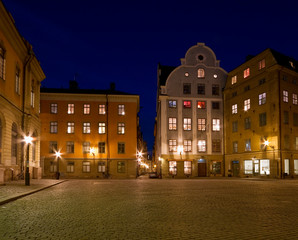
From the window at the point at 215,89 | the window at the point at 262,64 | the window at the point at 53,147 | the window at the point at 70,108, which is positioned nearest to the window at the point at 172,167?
the window at the point at 215,89

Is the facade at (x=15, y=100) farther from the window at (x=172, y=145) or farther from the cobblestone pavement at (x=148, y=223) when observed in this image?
the window at (x=172, y=145)

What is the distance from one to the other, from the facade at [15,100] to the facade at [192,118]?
809 inches

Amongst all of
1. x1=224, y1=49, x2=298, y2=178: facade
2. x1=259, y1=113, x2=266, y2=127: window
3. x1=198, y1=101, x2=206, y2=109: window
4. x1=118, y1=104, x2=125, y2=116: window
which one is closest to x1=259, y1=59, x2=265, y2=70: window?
x1=224, y1=49, x2=298, y2=178: facade

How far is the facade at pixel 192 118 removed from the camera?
4997 centimetres

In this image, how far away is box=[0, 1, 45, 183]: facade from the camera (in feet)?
79.0

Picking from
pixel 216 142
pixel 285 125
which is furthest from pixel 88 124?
pixel 285 125

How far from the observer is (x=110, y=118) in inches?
1951

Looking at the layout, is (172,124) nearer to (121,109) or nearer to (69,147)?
(121,109)

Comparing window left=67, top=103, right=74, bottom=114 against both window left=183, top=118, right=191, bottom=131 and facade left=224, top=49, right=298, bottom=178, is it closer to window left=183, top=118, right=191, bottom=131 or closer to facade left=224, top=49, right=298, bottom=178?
window left=183, top=118, right=191, bottom=131

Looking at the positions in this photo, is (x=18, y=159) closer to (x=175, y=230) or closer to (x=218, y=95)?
(x=175, y=230)

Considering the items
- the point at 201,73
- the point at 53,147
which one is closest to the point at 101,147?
the point at 53,147

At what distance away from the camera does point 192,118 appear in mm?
50844

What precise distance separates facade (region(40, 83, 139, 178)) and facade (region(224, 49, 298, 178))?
14.8m

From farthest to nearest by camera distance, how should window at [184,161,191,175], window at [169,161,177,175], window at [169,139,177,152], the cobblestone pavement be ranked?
Answer: 1. window at [169,139,177,152]
2. window at [184,161,191,175]
3. window at [169,161,177,175]
4. the cobblestone pavement
